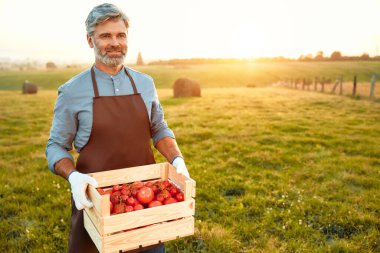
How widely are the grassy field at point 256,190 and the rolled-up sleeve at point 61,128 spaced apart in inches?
88.3

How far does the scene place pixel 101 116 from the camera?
10.0 ft

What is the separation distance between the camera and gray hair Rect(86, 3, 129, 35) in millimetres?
2984

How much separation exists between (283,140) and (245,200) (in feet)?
15.3

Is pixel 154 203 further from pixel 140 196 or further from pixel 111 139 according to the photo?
pixel 111 139

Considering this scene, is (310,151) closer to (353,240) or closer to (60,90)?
(353,240)

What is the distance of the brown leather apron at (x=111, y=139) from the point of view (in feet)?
10.1

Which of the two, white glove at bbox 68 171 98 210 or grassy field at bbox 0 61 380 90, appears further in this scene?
grassy field at bbox 0 61 380 90

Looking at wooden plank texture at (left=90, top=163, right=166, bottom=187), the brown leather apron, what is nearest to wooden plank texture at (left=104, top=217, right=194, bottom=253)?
wooden plank texture at (left=90, top=163, right=166, bottom=187)

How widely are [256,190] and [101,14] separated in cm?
483

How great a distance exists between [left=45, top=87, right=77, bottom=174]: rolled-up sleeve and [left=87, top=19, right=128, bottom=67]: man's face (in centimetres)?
52

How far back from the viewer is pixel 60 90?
3.08m

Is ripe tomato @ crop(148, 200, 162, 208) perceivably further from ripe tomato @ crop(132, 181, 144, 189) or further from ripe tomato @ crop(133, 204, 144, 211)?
ripe tomato @ crop(132, 181, 144, 189)

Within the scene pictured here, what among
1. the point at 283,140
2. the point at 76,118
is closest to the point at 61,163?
the point at 76,118

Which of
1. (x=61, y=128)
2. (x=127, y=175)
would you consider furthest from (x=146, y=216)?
(x=61, y=128)
